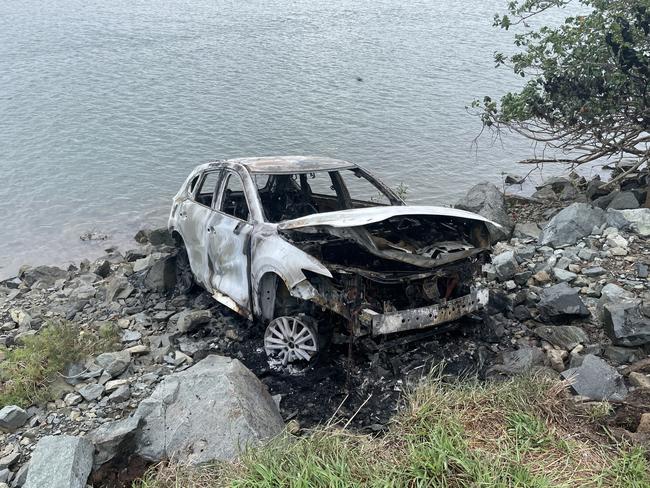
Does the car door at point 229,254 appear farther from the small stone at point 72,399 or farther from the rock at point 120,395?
the small stone at point 72,399

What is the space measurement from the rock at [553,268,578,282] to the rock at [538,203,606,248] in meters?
1.03

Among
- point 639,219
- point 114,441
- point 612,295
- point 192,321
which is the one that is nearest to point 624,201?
point 639,219

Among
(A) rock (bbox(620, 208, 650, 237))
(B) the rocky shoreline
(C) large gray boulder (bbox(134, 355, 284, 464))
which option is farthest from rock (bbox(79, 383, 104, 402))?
(A) rock (bbox(620, 208, 650, 237))

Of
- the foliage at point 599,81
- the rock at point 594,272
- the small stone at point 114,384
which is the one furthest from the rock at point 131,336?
the foliage at point 599,81

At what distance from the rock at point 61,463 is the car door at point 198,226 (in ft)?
9.95

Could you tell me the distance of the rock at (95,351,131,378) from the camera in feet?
19.1

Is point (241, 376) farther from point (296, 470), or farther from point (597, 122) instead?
point (597, 122)

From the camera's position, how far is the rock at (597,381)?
15.4 ft

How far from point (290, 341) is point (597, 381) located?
2707 mm

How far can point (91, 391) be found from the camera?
548 centimetres

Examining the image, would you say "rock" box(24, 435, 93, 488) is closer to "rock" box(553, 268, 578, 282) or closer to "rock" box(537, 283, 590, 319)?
"rock" box(537, 283, 590, 319)

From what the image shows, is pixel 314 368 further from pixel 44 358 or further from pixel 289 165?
pixel 44 358

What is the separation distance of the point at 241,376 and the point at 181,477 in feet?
3.65

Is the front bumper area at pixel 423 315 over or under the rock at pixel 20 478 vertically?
over
